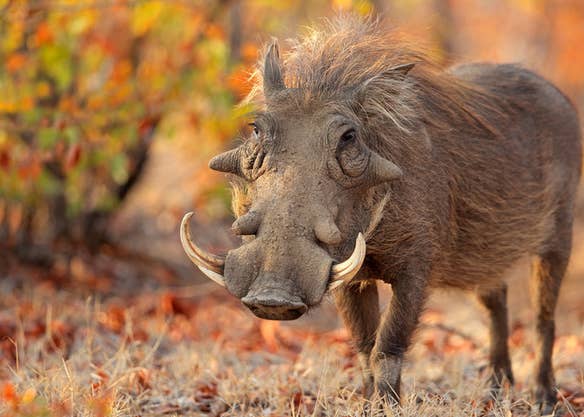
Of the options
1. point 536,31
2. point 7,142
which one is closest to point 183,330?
point 7,142

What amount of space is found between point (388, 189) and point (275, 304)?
0.89 metres

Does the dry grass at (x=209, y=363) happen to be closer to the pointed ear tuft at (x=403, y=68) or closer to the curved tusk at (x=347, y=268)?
the curved tusk at (x=347, y=268)

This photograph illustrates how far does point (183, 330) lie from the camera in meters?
6.65

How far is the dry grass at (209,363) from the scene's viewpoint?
13.7 feet

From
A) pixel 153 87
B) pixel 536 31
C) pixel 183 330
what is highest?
pixel 536 31

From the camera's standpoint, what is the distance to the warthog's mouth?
3.38 meters

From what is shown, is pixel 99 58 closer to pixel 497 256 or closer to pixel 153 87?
pixel 153 87

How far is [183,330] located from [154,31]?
322 centimetres

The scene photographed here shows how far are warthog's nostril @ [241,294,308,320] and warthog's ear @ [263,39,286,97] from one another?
1.03m

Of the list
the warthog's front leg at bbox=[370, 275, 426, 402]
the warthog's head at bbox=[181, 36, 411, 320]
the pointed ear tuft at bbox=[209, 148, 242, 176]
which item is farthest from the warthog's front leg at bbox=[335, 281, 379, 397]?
the pointed ear tuft at bbox=[209, 148, 242, 176]

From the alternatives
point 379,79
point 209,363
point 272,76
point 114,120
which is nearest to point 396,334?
point 379,79

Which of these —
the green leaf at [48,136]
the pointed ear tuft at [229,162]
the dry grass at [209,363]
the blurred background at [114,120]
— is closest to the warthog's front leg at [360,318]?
the dry grass at [209,363]

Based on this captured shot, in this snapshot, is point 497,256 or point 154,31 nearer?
point 497,256

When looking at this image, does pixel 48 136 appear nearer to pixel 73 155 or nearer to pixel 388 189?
pixel 73 155
